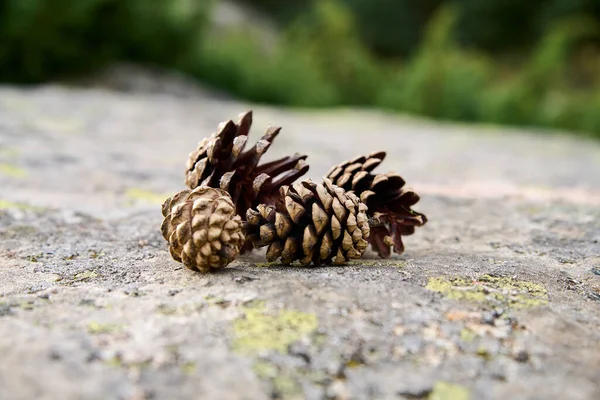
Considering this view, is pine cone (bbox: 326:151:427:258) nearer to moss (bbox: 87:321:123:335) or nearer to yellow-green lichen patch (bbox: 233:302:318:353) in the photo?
yellow-green lichen patch (bbox: 233:302:318:353)

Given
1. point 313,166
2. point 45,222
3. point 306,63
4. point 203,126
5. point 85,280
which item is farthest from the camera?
point 306,63

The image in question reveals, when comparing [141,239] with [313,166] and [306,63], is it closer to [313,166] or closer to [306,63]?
[313,166]

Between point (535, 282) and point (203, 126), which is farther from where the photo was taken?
point (203, 126)

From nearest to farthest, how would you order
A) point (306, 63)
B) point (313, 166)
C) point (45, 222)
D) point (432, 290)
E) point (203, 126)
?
point (432, 290)
point (45, 222)
point (313, 166)
point (203, 126)
point (306, 63)

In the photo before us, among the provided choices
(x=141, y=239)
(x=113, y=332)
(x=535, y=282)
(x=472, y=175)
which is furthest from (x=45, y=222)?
(x=472, y=175)

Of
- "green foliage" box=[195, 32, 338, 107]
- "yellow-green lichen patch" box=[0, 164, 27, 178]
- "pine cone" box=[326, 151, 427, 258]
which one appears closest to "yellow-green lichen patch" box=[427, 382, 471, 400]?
"pine cone" box=[326, 151, 427, 258]

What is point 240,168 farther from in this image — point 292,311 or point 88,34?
point 88,34

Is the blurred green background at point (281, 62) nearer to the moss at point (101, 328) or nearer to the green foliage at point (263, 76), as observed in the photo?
the green foliage at point (263, 76)
